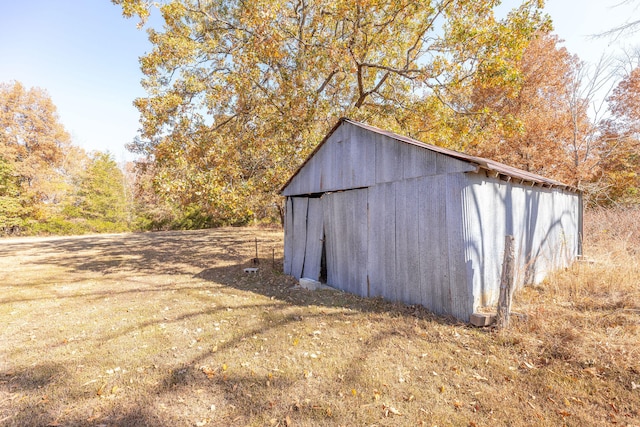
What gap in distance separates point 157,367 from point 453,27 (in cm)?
1246

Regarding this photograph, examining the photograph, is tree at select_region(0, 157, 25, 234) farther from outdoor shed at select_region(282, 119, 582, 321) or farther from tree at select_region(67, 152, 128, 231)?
outdoor shed at select_region(282, 119, 582, 321)

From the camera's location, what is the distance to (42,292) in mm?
7984

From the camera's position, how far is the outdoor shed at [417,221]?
5480 mm

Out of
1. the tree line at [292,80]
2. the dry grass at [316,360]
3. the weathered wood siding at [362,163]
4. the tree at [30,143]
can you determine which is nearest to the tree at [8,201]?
the tree at [30,143]

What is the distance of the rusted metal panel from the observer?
8.66 m

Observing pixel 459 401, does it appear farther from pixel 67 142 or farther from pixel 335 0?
pixel 67 142

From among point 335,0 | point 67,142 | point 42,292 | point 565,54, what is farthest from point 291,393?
point 67,142

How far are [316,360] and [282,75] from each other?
32.3 ft

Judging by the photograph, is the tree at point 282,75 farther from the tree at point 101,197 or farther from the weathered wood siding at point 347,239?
the tree at point 101,197

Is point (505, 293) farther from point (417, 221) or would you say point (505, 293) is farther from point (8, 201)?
point (8, 201)

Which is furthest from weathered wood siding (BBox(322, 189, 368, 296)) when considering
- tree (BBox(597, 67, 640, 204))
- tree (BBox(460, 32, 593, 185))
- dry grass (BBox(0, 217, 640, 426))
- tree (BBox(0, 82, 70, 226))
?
tree (BBox(0, 82, 70, 226))

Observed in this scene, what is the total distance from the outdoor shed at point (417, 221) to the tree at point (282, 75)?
2.57m

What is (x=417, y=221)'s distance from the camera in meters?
6.09

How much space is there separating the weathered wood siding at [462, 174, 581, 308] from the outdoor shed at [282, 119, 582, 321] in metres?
0.02
